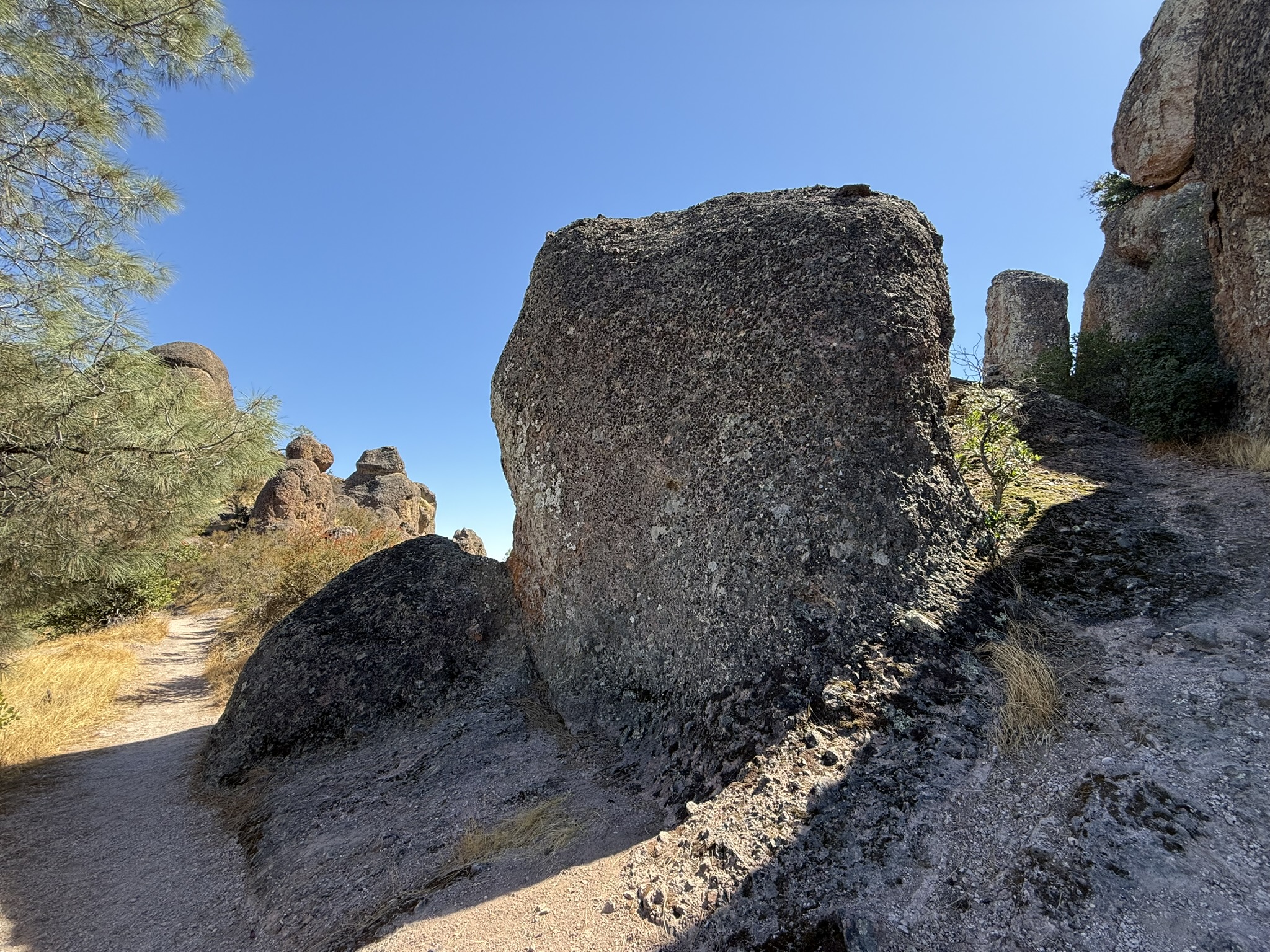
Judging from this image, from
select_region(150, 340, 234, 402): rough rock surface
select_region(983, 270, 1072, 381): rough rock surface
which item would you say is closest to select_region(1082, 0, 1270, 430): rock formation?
select_region(983, 270, 1072, 381): rough rock surface

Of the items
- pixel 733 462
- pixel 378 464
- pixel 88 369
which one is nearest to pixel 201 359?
pixel 378 464

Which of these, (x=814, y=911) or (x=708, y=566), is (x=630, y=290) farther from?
(x=814, y=911)

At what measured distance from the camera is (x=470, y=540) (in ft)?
80.0

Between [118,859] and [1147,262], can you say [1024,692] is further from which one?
[1147,262]

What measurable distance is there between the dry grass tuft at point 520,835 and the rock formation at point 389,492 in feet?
64.6

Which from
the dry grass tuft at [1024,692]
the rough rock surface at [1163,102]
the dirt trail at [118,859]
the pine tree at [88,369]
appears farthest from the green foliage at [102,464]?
the rough rock surface at [1163,102]

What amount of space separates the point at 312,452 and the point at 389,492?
3.16 metres

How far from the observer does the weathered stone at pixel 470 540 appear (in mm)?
23812

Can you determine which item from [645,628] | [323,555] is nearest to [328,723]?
[645,628]

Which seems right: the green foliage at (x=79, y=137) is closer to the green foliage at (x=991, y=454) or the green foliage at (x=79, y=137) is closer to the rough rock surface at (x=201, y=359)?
the green foliage at (x=991, y=454)

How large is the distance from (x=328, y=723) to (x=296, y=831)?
3.65 ft

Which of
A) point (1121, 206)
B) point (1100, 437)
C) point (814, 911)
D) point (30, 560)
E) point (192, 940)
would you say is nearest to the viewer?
point (814, 911)

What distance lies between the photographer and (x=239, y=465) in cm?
514

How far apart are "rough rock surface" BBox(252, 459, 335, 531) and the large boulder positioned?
50.9 ft
